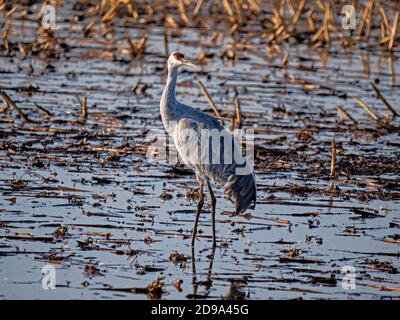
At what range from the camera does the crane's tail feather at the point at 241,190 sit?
29.2ft

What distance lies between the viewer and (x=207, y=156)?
9.02 metres

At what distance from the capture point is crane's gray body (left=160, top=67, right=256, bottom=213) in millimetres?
8945

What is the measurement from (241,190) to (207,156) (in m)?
0.46

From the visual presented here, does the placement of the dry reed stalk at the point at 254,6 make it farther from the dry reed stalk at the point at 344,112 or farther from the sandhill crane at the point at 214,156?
the sandhill crane at the point at 214,156

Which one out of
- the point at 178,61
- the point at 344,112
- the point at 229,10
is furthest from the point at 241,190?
the point at 229,10

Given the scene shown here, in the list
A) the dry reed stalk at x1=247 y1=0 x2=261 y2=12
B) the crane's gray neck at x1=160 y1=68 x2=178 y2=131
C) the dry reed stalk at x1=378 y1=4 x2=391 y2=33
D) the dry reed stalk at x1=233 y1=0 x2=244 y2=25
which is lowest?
the crane's gray neck at x1=160 y1=68 x2=178 y2=131

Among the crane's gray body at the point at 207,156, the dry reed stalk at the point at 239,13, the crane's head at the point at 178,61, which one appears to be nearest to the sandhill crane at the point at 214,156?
the crane's gray body at the point at 207,156

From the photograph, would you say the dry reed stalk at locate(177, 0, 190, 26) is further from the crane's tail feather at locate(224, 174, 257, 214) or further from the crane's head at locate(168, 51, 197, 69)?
the crane's tail feather at locate(224, 174, 257, 214)

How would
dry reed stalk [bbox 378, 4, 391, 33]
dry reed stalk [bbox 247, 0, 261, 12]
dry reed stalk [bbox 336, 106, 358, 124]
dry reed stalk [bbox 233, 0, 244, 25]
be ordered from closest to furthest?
dry reed stalk [bbox 336, 106, 358, 124]
dry reed stalk [bbox 378, 4, 391, 33]
dry reed stalk [bbox 233, 0, 244, 25]
dry reed stalk [bbox 247, 0, 261, 12]

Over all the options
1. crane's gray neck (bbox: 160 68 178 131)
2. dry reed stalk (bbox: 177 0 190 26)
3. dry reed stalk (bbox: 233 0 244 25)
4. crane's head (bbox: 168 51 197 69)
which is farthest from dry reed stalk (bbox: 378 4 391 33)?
crane's gray neck (bbox: 160 68 178 131)

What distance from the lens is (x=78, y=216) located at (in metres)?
9.12

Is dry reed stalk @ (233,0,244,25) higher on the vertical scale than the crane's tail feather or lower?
higher

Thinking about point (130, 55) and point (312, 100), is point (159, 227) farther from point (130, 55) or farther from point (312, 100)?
point (130, 55)

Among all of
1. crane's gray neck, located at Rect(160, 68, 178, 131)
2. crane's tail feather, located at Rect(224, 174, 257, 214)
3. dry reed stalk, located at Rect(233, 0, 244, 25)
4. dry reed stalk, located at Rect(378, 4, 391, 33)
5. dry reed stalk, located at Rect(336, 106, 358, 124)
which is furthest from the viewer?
dry reed stalk, located at Rect(233, 0, 244, 25)
